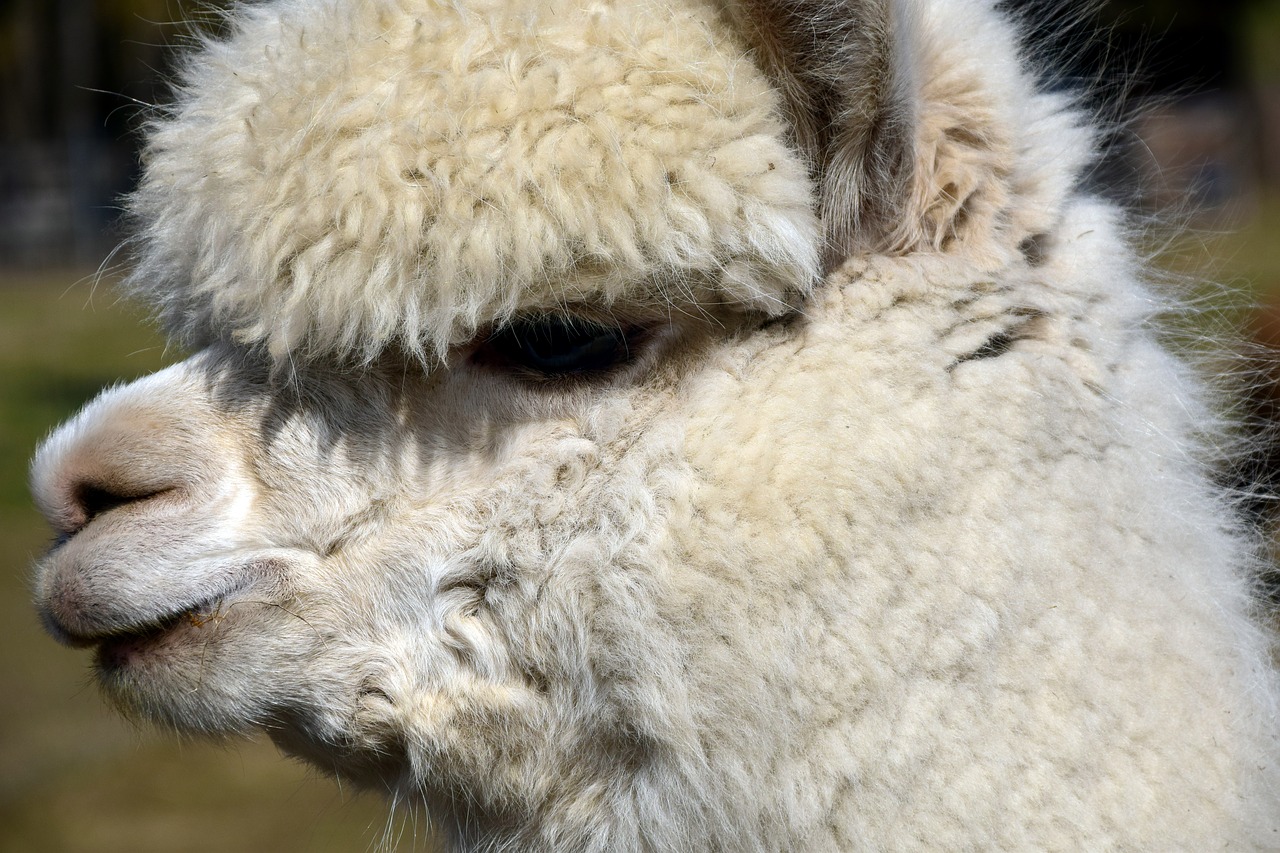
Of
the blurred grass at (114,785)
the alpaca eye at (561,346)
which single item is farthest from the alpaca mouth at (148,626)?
the blurred grass at (114,785)

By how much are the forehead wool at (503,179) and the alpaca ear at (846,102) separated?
4 centimetres

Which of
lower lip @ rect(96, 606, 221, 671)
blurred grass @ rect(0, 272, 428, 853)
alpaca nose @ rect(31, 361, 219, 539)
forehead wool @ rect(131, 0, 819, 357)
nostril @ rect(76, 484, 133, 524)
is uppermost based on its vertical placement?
forehead wool @ rect(131, 0, 819, 357)

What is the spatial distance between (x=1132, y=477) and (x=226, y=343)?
1317 millimetres

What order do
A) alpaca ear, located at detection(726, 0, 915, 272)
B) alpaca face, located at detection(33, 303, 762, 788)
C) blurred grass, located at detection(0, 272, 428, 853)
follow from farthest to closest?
blurred grass, located at detection(0, 272, 428, 853) < alpaca face, located at detection(33, 303, 762, 788) < alpaca ear, located at detection(726, 0, 915, 272)

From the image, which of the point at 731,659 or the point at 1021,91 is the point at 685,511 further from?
the point at 1021,91

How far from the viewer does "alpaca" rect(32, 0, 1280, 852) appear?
1.53 meters

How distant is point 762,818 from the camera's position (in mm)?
1572

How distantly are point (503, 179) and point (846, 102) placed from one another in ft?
1.53

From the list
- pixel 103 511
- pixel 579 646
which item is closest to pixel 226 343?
pixel 103 511

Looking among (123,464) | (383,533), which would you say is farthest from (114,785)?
(383,533)

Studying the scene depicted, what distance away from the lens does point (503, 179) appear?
1.54 meters

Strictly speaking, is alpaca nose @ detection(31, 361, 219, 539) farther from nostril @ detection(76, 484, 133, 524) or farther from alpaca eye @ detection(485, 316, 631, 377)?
alpaca eye @ detection(485, 316, 631, 377)

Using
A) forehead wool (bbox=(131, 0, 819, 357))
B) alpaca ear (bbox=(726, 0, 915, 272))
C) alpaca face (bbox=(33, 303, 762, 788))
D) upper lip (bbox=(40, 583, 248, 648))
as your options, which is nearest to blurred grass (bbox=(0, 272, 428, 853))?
upper lip (bbox=(40, 583, 248, 648))

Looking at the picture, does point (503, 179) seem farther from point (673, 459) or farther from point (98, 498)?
point (98, 498)
